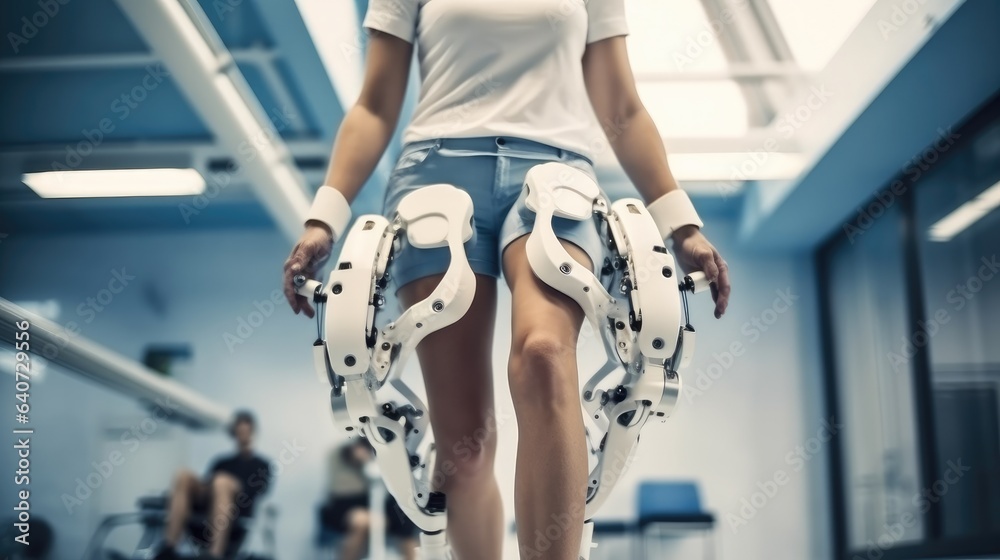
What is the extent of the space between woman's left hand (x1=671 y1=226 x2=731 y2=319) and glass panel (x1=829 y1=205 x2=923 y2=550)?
12.7 feet

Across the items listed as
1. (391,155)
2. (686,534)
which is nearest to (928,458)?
(686,534)

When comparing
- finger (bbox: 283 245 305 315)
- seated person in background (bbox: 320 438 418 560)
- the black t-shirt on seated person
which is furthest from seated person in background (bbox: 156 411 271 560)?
finger (bbox: 283 245 305 315)

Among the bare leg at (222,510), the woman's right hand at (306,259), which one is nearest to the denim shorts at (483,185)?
the woman's right hand at (306,259)

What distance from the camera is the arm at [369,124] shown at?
128cm

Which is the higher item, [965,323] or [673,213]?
[965,323]

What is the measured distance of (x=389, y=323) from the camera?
1147 millimetres

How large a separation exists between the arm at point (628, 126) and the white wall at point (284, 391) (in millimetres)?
4231

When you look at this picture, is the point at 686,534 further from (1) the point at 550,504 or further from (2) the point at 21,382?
(1) the point at 550,504

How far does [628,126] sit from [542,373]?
47cm

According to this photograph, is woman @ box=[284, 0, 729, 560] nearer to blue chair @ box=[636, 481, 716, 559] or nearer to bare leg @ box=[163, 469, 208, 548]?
bare leg @ box=[163, 469, 208, 548]

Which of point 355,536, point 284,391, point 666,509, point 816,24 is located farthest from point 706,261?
point 284,391

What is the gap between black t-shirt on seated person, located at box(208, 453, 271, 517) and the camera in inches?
191

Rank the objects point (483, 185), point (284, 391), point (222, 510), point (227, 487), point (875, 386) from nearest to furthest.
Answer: point (483, 185) → point (222, 510) → point (227, 487) → point (875, 386) → point (284, 391)

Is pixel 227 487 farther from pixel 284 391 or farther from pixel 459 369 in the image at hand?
pixel 459 369
